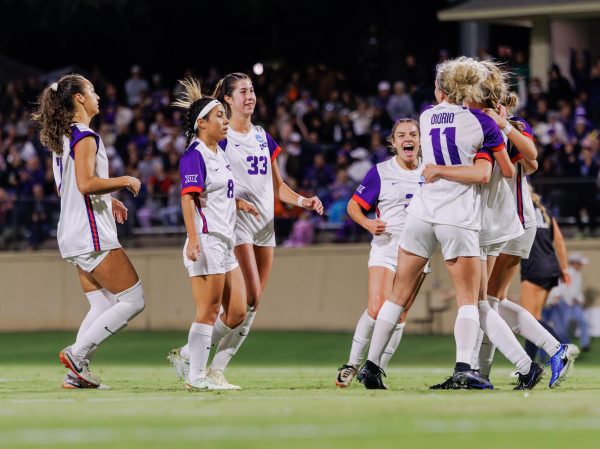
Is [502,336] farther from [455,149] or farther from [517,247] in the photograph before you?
[455,149]

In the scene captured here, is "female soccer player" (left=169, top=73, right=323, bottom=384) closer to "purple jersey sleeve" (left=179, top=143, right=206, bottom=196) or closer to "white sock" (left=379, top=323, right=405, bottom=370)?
"purple jersey sleeve" (left=179, top=143, right=206, bottom=196)

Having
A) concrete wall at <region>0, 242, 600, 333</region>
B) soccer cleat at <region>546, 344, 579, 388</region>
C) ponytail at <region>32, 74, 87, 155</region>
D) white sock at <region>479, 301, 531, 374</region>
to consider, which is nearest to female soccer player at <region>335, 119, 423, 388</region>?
white sock at <region>479, 301, 531, 374</region>

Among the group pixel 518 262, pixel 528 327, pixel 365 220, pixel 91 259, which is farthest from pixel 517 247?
pixel 91 259

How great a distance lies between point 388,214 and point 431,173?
1580 millimetres

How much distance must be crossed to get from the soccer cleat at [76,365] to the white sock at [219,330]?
92cm

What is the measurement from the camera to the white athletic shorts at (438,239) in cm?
927

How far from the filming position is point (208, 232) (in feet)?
31.9

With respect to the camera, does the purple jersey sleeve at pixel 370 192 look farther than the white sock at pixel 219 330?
Yes

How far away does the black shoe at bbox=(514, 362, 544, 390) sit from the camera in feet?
31.1

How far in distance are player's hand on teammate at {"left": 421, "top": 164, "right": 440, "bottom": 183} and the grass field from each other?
142cm

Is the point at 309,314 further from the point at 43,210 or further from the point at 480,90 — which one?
the point at 480,90

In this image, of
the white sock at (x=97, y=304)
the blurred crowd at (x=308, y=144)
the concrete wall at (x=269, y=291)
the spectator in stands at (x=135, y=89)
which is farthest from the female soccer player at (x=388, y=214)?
the spectator in stands at (x=135, y=89)

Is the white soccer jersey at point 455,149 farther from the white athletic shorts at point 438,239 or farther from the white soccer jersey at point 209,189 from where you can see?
the white soccer jersey at point 209,189

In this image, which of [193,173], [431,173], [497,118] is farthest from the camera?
[193,173]
